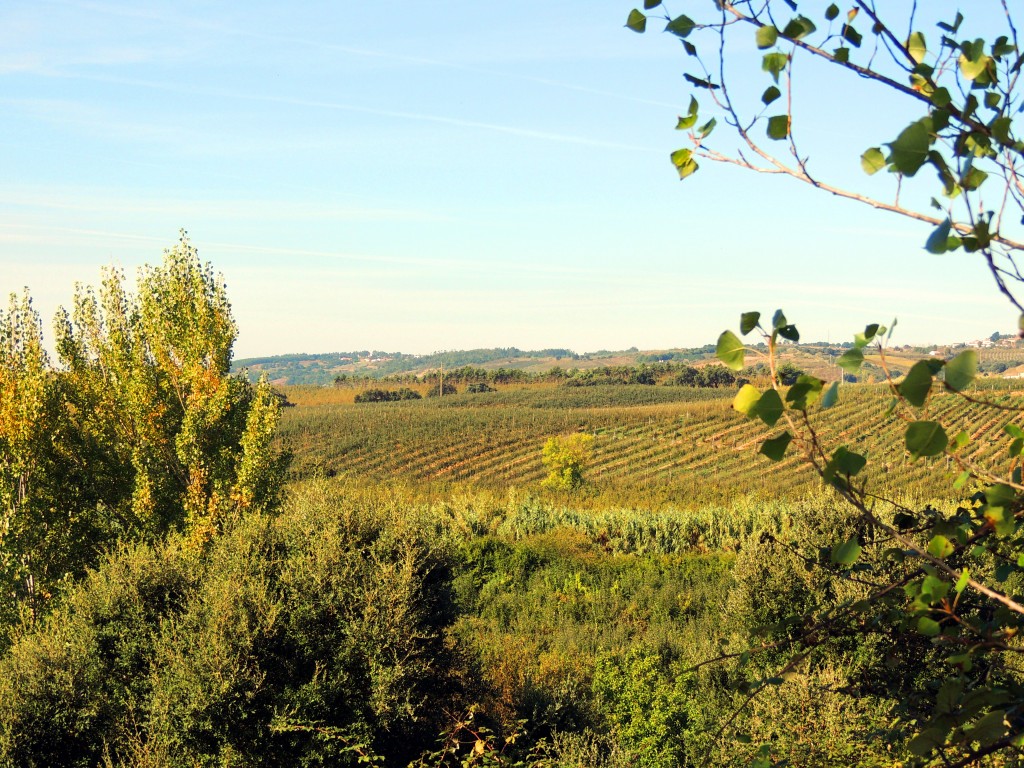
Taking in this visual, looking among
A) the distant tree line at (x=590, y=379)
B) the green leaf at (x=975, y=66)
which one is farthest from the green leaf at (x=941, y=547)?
the distant tree line at (x=590, y=379)

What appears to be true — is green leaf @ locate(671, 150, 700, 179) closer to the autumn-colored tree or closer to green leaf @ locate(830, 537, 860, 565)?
green leaf @ locate(830, 537, 860, 565)

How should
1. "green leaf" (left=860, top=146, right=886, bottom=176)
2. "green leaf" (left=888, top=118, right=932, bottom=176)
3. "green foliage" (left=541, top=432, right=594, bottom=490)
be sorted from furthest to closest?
"green foliage" (left=541, top=432, right=594, bottom=490) → "green leaf" (left=860, top=146, right=886, bottom=176) → "green leaf" (left=888, top=118, right=932, bottom=176)

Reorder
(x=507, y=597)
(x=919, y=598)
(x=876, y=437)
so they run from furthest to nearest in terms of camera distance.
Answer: (x=876, y=437) → (x=507, y=597) → (x=919, y=598)

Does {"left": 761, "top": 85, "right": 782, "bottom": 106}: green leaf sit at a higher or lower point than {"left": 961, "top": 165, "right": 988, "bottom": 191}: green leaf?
higher

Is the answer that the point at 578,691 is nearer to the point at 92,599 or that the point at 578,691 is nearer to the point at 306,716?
the point at 306,716

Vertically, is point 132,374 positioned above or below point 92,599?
above

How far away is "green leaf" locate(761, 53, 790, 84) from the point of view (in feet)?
6.42

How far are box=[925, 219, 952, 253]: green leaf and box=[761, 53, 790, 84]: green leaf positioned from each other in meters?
0.70

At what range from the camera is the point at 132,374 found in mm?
17453

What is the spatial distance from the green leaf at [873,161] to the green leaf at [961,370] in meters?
0.73

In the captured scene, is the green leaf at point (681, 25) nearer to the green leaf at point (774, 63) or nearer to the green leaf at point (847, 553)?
the green leaf at point (774, 63)

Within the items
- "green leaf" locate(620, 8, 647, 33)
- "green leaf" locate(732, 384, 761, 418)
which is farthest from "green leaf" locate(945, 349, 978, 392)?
"green leaf" locate(620, 8, 647, 33)

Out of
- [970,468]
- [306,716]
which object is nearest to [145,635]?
[306,716]

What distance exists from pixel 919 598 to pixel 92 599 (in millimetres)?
11790
